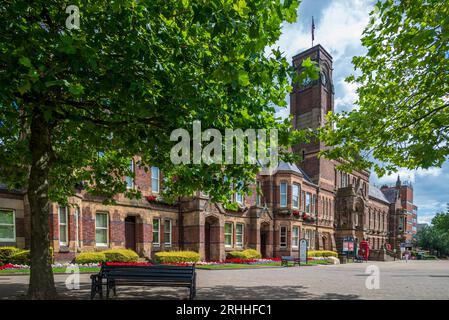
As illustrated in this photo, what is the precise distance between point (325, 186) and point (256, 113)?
120 feet

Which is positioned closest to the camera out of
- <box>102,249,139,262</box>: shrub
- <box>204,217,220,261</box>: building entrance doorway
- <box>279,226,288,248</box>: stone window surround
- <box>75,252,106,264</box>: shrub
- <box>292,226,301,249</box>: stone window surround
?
<box>75,252,106,264</box>: shrub

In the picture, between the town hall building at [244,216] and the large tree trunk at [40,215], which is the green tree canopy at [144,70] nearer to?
the large tree trunk at [40,215]

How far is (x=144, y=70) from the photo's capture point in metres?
6.76

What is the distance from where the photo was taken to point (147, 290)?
10.6m

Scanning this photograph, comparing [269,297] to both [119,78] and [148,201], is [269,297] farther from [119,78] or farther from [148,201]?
[148,201]

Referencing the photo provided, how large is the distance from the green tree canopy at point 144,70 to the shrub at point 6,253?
9.54 metres

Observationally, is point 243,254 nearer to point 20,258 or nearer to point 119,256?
point 119,256

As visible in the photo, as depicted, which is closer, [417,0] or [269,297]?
[417,0]

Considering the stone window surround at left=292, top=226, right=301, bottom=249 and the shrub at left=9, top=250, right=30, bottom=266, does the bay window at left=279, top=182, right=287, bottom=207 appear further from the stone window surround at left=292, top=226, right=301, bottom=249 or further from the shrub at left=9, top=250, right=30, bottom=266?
the shrub at left=9, top=250, right=30, bottom=266

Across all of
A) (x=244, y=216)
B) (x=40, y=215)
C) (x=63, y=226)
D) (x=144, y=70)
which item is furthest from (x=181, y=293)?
(x=244, y=216)

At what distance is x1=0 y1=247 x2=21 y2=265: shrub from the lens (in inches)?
620

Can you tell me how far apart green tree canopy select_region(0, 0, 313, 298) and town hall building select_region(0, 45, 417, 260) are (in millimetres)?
5712

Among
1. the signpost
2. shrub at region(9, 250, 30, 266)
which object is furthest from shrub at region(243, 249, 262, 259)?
shrub at region(9, 250, 30, 266)

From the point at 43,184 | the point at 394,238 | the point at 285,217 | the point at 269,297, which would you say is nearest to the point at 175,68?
the point at 43,184
